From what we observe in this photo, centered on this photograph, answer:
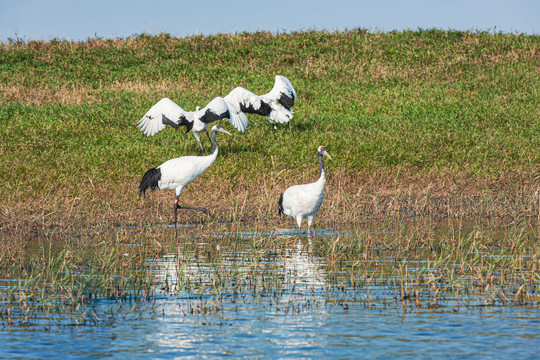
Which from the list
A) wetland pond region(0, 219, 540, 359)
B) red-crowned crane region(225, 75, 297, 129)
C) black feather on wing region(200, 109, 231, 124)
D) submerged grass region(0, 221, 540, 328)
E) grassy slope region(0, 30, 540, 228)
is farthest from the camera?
red-crowned crane region(225, 75, 297, 129)

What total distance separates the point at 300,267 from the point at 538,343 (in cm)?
394

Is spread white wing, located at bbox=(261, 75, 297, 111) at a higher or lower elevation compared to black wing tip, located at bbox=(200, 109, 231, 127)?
higher

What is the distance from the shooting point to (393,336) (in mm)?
6227

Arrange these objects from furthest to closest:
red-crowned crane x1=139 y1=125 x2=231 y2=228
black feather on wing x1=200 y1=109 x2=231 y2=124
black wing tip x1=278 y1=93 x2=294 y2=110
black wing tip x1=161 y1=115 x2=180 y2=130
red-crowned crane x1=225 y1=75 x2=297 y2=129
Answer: black wing tip x1=278 y1=93 x2=294 y2=110
red-crowned crane x1=225 y1=75 x2=297 y2=129
black wing tip x1=161 y1=115 x2=180 y2=130
black feather on wing x1=200 y1=109 x2=231 y2=124
red-crowned crane x1=139 y1=125 x2=231 y2=228

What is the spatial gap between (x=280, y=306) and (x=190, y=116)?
38.7 feet

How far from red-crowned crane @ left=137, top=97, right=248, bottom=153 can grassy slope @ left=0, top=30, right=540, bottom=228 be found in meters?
1.11

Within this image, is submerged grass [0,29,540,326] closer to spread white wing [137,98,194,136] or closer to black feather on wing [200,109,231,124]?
spread white wing [137,98,194,136]

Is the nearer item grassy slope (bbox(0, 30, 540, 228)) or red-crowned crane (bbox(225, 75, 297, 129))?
grassy slope (bbox(0, 30, 540, 228))

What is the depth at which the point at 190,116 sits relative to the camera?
736 inches

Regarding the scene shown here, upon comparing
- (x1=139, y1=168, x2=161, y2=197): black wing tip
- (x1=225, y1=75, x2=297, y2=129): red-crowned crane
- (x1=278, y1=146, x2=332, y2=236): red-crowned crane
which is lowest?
(x1=278, y1=146, x2=332, y2=236): red-crowned crane

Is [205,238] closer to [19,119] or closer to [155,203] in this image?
[155,203]

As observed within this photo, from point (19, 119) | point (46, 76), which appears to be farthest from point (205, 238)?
point (46, 76)

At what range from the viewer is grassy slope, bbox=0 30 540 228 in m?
16.8

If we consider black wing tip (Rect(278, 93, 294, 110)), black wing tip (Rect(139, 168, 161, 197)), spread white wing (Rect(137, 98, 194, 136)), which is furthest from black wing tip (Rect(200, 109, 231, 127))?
black wing tip (Rect(278, 93, 294, 110))
